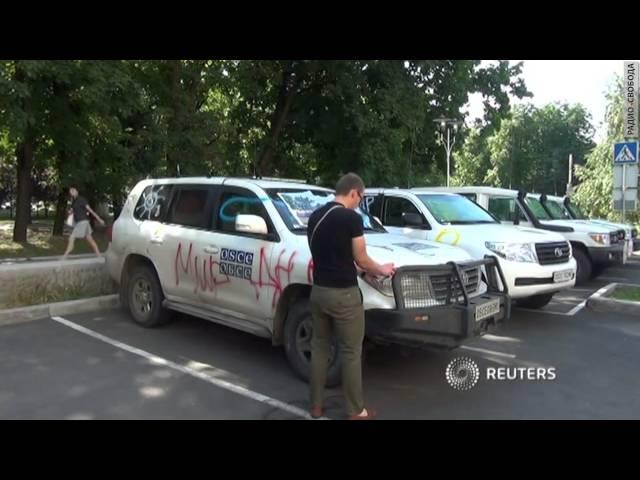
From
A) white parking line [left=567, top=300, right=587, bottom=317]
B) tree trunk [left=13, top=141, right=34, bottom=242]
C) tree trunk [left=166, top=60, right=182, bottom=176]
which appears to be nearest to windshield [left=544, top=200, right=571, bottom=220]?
white parking line [left=567, top=300, right=587, bottom=317]

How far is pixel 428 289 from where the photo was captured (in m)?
4.73

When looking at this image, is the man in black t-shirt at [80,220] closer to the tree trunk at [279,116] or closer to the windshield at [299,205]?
the windshield at [299,205]

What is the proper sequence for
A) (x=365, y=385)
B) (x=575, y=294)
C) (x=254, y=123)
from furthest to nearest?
(x=254, y=123)
(x=575, y=294)
(x=365, y=385)

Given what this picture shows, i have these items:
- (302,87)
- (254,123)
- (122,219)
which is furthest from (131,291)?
(254,123)

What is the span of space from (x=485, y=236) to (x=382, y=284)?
341 cm

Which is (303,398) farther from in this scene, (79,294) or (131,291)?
(79,294)

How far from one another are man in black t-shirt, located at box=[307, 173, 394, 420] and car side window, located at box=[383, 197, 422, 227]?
14.5ft

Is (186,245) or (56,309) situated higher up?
(186,245)

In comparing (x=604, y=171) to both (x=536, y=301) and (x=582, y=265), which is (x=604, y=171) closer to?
(x=582, y=265)

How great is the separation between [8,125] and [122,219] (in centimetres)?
655

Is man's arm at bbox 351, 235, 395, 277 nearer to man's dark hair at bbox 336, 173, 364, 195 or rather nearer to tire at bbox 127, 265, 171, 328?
man's dark hair at bbox 336, 173, 364, 195

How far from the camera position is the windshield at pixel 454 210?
8235 millimetres

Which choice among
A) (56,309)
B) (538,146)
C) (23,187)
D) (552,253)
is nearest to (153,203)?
(56,309)
